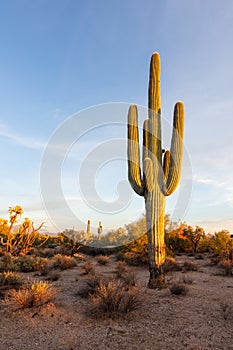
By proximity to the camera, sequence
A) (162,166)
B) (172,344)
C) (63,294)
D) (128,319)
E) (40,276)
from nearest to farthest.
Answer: (172,344)
(128,319)
(63,294)
(162,166)
(40,276)

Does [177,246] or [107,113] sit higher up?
[107,113]

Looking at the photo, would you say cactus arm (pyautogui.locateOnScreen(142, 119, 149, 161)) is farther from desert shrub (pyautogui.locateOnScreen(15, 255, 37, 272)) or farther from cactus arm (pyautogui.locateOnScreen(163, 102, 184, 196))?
desert shrub (pyautogui.locateOnScreen(15, 255, 37, 272))

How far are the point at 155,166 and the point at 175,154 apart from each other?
80 cm

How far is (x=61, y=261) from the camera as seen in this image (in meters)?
13.0

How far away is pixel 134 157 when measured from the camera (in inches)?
366

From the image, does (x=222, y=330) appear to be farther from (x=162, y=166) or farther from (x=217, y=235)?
(x=217, y=235)

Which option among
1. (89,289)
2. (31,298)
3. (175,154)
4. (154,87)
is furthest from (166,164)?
(31,298)

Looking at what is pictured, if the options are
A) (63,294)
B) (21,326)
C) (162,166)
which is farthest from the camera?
(162,166)

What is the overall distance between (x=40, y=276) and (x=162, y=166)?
21.7 feet

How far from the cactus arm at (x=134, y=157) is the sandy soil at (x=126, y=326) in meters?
3.46

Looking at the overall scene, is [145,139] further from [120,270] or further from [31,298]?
[31,298]

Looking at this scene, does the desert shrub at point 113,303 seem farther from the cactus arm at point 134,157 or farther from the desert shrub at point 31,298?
the cactus arm at point 134,157

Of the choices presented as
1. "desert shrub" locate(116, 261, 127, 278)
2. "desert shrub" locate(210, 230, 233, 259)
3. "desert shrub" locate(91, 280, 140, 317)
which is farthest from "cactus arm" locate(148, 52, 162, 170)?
"desert shrub" locate(210, 230, 233, 259)

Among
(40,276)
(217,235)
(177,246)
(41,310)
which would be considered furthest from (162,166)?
(177,246)
